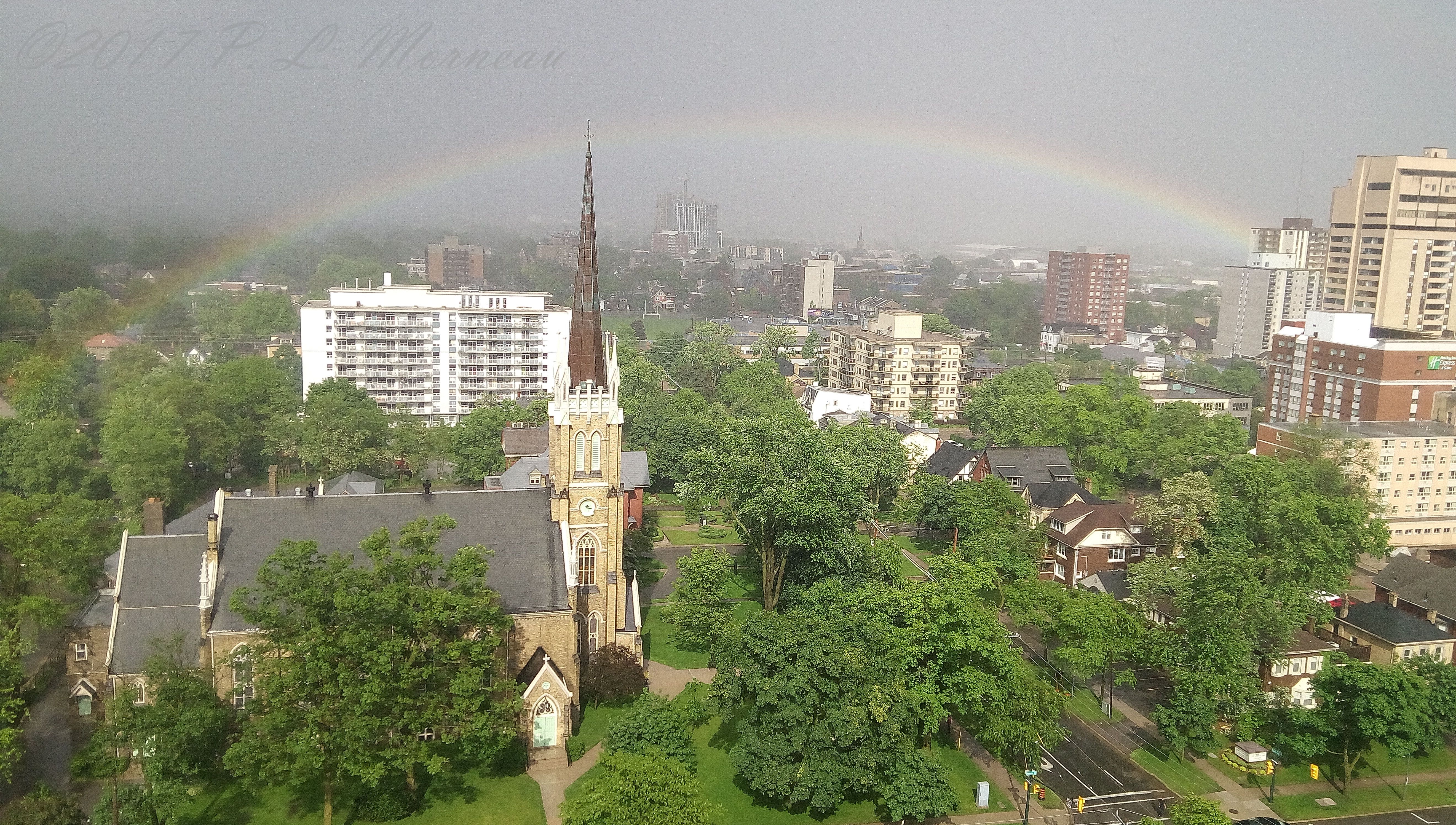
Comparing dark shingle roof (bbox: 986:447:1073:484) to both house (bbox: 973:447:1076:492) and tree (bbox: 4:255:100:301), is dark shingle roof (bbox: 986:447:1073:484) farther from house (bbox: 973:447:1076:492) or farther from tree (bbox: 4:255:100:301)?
tree (bbox: 4:255:100:301)

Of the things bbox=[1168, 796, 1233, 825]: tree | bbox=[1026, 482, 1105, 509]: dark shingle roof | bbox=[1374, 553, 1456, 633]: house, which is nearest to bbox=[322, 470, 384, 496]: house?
bbox=[1026, 482, 1105, 509]: dark shingle roof

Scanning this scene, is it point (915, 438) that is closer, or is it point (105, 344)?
point (915, 438)

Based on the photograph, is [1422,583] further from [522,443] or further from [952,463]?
[522,443]

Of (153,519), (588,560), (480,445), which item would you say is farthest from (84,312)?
(588,560)

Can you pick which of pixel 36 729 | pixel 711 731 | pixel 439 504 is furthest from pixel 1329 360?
pixel 36 729

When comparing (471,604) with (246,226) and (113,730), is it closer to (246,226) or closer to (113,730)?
(113,730)

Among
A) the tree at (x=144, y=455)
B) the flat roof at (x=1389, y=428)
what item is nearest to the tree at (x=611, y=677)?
the tree at (x=144, y=455)

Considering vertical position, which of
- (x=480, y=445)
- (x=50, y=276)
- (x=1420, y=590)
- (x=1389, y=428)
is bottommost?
(x=1420, y=590)

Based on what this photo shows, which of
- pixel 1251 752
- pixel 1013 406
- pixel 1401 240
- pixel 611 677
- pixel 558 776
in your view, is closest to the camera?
pixel 558 776

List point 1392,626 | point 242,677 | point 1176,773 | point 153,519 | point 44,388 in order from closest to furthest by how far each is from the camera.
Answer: point 242,677
point 1176,773
point 153,519
point 1392,626
point 44,388
